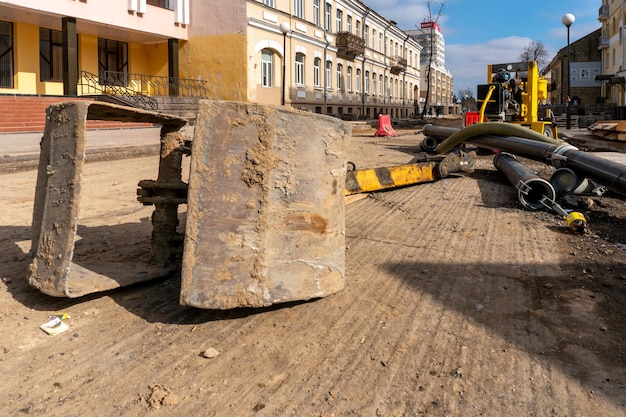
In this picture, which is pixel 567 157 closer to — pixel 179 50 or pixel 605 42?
pixel 179 50

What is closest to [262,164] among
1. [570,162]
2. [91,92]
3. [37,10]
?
[570,162]

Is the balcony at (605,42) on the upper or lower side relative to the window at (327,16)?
upper

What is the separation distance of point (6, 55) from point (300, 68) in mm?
15982

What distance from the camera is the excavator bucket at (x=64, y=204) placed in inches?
120

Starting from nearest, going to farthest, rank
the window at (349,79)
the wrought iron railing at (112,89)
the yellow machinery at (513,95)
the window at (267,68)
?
the yellow machinery at (513,95)
the wrought iron railing at (112,89)
the window at (267,68)
the window at (349,79)

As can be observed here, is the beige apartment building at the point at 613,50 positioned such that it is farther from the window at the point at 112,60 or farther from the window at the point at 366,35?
the window at the point at 112,60

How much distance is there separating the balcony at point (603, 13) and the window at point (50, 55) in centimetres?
4577

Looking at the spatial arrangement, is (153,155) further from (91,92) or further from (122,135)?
(91,92)

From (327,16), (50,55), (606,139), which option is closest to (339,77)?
(327,16)

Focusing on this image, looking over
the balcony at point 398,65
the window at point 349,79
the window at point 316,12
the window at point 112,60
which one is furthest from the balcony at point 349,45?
the window at point 112,60

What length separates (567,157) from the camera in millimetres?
6797

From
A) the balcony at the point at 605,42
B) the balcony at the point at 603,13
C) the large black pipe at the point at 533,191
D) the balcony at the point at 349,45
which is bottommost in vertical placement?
the large black pipe at the point at 533,191

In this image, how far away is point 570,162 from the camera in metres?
6.64

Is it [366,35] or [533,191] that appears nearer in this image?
[533,191]
